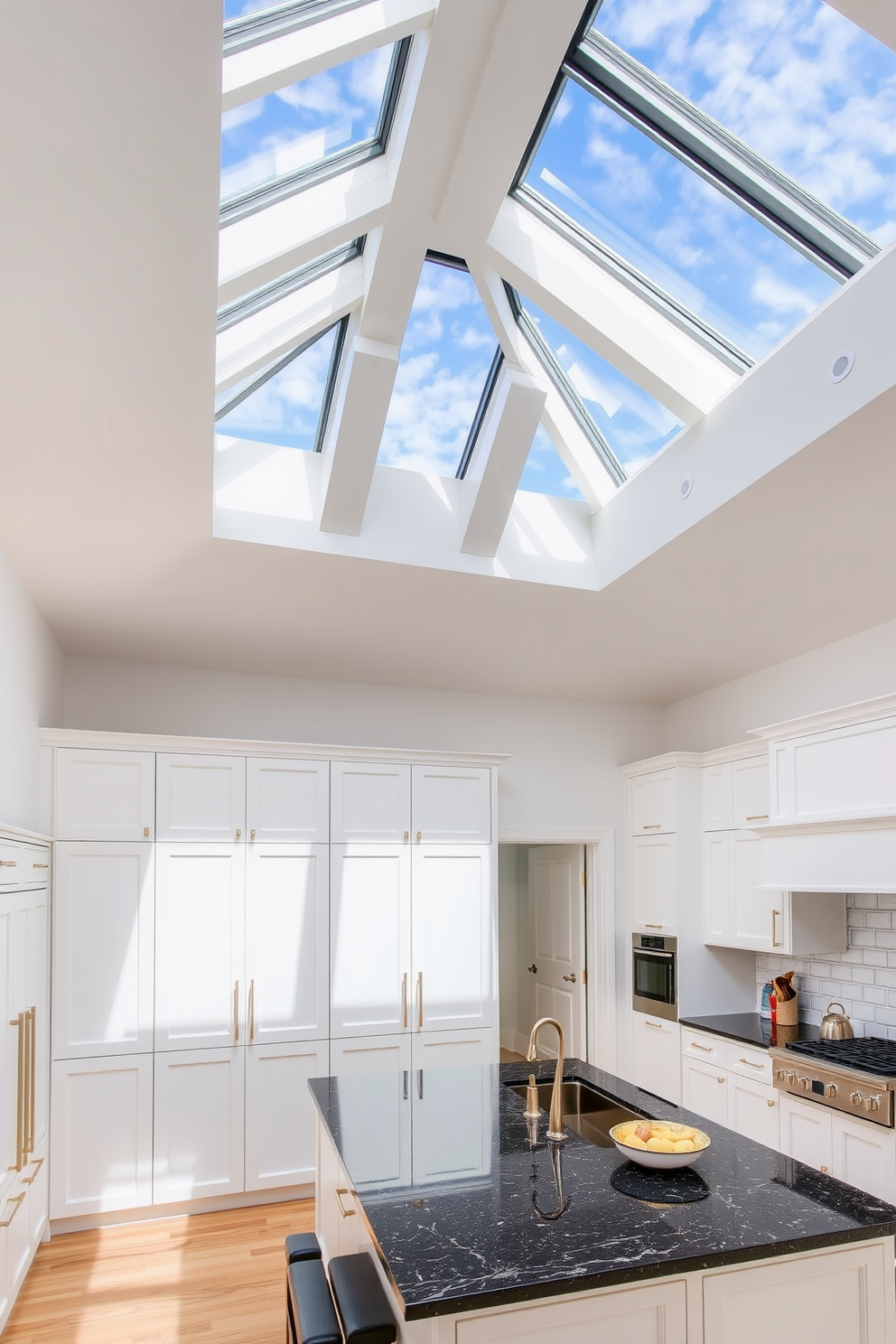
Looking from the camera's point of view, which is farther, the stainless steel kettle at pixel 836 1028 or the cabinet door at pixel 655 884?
the cabinet door at pixel 655 884

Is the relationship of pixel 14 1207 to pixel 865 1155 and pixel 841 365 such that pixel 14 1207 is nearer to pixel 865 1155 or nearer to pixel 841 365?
pixel 865 1155

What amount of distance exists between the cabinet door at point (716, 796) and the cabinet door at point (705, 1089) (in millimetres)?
1331

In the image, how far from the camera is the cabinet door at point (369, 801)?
5.16m

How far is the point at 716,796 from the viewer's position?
215 inches

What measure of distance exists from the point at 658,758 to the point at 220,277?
13.1ft

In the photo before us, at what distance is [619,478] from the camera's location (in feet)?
14.7

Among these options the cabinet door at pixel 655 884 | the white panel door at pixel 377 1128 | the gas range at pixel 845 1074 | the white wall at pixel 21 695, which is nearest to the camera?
the white panel door at pixel 377 1128

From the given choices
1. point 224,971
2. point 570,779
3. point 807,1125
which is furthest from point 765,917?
point 224,971

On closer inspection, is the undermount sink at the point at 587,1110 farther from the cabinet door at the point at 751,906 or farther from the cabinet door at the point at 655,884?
the cabinet door at the point at 655,884

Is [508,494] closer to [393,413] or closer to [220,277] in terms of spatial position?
[393,413]

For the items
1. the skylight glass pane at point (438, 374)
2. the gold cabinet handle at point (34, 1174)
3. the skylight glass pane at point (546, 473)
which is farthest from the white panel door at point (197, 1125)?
the skylight glass pane at point (546, 473)

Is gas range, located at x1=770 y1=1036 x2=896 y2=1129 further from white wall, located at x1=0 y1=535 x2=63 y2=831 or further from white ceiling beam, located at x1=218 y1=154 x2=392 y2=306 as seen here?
white ceiling beam, located at x1=218 y1=154 x2=392 y2=306

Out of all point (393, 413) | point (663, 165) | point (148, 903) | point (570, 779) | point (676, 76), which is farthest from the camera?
point (570, 779)

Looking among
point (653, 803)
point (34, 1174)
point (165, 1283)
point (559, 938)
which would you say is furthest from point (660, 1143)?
point (559, 938)
